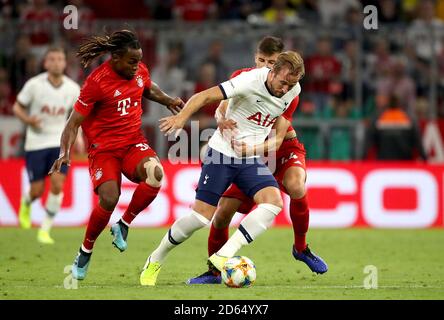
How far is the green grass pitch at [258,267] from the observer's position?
28.8 feet

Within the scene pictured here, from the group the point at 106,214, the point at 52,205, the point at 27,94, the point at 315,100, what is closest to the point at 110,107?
the point at 106,214

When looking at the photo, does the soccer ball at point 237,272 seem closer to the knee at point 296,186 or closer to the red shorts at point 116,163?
the knee at point 296,186

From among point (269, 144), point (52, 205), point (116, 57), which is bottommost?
point (52, 205)

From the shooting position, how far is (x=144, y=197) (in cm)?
973

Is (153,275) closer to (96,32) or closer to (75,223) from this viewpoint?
(75,223)

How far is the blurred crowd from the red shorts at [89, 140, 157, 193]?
7229 mm

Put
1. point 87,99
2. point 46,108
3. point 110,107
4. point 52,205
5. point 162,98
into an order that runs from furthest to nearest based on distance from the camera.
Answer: point 46,108
point 52,205
point 162,98
point 110,107
point 87,99

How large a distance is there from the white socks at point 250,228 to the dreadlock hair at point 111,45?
6.48ft

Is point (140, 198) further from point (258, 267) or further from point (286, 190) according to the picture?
point (258, 267)

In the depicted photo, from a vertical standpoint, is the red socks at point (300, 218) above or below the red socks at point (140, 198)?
below

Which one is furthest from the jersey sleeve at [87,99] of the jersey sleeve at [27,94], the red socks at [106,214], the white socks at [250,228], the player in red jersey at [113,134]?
the jersey sleeve at [27,94]

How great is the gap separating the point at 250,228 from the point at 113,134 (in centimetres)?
176

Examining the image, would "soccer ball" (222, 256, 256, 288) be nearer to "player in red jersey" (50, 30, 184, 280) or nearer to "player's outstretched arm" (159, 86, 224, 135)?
"player in red jersey" (50, 30, 184, 280)

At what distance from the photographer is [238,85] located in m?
9.08
